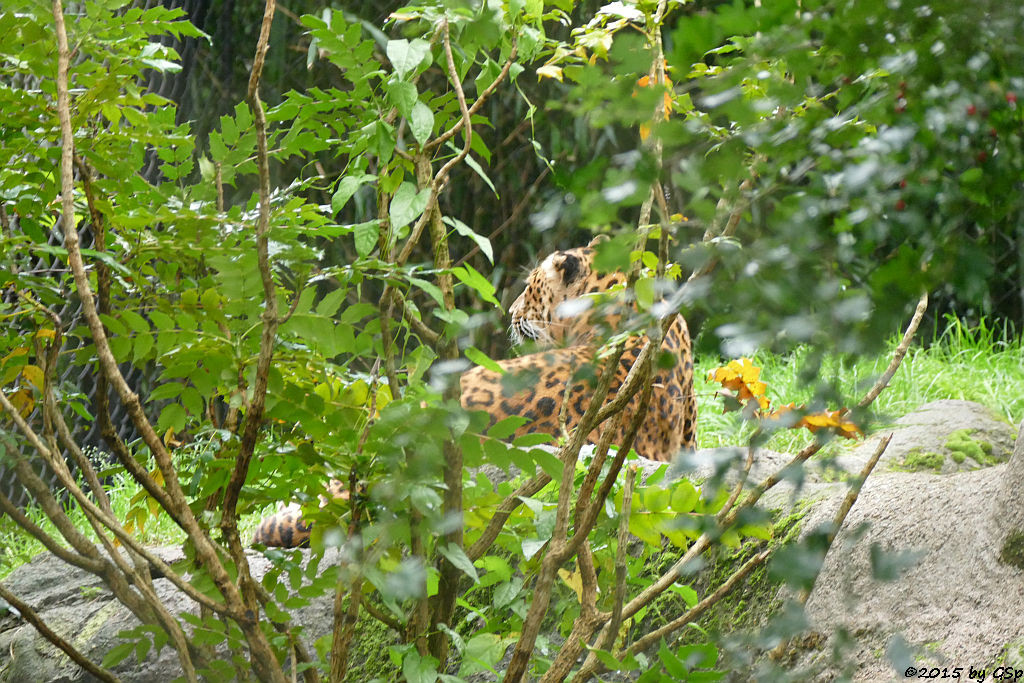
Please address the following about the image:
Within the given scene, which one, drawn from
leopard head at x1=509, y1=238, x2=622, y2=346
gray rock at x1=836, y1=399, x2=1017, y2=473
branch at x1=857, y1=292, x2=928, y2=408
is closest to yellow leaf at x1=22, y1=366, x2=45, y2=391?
branch at x1=857, y1=292, x2=928, y2=408

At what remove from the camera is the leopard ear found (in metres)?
2.96

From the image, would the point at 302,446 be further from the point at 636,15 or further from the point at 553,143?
the point at 553,143

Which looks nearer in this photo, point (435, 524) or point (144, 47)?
point (435, 524)

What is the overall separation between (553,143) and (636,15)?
2.82 meters

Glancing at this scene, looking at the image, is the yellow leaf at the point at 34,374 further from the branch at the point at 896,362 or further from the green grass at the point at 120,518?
the green grass at the point at 120,518

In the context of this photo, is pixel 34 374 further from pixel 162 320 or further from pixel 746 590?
pixel 746 590

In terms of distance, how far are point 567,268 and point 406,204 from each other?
1938 millimetres

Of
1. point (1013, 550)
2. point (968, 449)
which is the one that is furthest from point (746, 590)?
point (968, 449)

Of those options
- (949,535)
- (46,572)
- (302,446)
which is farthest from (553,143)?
(302,446)

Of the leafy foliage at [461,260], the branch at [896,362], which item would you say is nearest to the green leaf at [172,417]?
the leafy foliage at [461,260]

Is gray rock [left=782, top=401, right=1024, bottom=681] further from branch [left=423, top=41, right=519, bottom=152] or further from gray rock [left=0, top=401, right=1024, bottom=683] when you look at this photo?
branch [left=423, top=41, right=519, bottom=152]

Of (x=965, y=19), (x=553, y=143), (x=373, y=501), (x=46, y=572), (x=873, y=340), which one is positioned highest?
(x=965, y=19)

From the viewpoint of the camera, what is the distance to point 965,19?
0.55 metres

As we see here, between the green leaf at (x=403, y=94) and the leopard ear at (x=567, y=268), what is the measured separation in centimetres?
195
